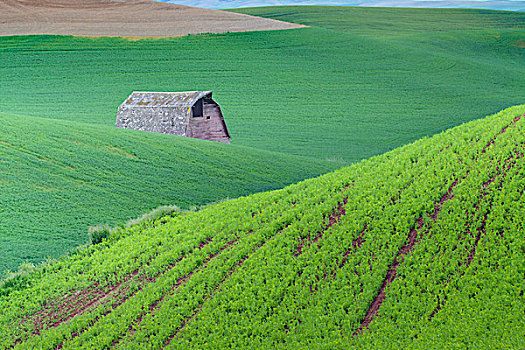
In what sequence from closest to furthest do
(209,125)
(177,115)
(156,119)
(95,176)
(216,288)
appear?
1. (216,288)
2. (95,176)
3. (177,115)
4. (156,119)
5. (209,125)

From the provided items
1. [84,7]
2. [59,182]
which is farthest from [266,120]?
[84,7]

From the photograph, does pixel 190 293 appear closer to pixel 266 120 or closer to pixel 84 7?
pixel 266 120

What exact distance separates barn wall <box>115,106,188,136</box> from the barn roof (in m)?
0.27

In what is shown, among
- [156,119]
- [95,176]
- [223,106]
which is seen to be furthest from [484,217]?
[223,106]

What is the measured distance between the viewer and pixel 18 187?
14500mm

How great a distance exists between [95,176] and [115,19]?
5325 cm

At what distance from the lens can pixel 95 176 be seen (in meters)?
16.6

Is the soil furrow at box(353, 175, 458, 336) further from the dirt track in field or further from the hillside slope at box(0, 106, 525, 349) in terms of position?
the dirt track in field

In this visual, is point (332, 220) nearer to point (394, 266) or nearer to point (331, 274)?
point (331, 274)

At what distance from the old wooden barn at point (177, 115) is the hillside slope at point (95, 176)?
377 centimetres

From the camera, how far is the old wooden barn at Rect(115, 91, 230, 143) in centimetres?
2655

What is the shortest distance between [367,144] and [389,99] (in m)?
13.6

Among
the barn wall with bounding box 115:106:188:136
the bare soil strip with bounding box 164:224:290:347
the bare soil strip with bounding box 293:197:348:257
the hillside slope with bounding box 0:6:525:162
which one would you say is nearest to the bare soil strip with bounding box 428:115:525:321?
the bare soil strip with bounding box 293:197:348:257

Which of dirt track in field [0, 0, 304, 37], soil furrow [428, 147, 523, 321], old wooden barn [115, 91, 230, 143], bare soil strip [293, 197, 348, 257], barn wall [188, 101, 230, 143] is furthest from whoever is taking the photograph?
Result: dirt track in field [0, 0, 304, 37]
